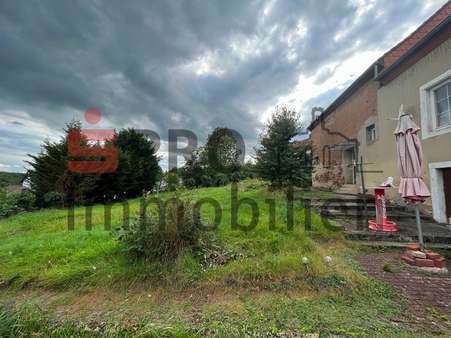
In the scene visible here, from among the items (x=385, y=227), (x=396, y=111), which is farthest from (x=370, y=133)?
(x=385, y=227)

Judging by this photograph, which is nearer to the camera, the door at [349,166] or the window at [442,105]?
the window at [442,105]

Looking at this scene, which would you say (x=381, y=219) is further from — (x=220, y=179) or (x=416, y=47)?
(x=220, y=179)

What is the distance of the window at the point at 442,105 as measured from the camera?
519 cm

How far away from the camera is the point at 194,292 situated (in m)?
2.76

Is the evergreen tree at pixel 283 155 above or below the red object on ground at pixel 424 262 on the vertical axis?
above

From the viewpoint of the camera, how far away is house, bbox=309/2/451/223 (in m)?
5.22

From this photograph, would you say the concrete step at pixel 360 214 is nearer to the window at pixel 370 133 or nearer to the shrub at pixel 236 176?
the window at pixel 370 133

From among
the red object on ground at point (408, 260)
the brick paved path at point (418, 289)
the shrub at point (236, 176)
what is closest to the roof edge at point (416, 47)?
the brick paved path at point (418, 289)

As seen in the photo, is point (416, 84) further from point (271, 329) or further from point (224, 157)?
point (224, 157)

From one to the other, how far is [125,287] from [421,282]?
14.2ft

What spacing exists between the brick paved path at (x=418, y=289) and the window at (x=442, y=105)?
380 cm

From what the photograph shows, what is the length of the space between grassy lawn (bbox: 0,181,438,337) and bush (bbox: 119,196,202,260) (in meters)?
0.18

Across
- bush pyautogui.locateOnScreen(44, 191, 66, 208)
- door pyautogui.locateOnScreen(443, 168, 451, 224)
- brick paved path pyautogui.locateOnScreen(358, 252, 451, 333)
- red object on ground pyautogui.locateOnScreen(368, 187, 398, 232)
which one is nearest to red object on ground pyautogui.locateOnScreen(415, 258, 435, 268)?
brick paved path pyautogui.locateOnScreen(358, 252, 451, 333)

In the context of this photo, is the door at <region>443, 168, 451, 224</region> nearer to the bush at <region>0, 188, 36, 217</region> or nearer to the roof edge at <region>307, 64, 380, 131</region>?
the roof edge at <region>307, 64, 380, 131</region>
